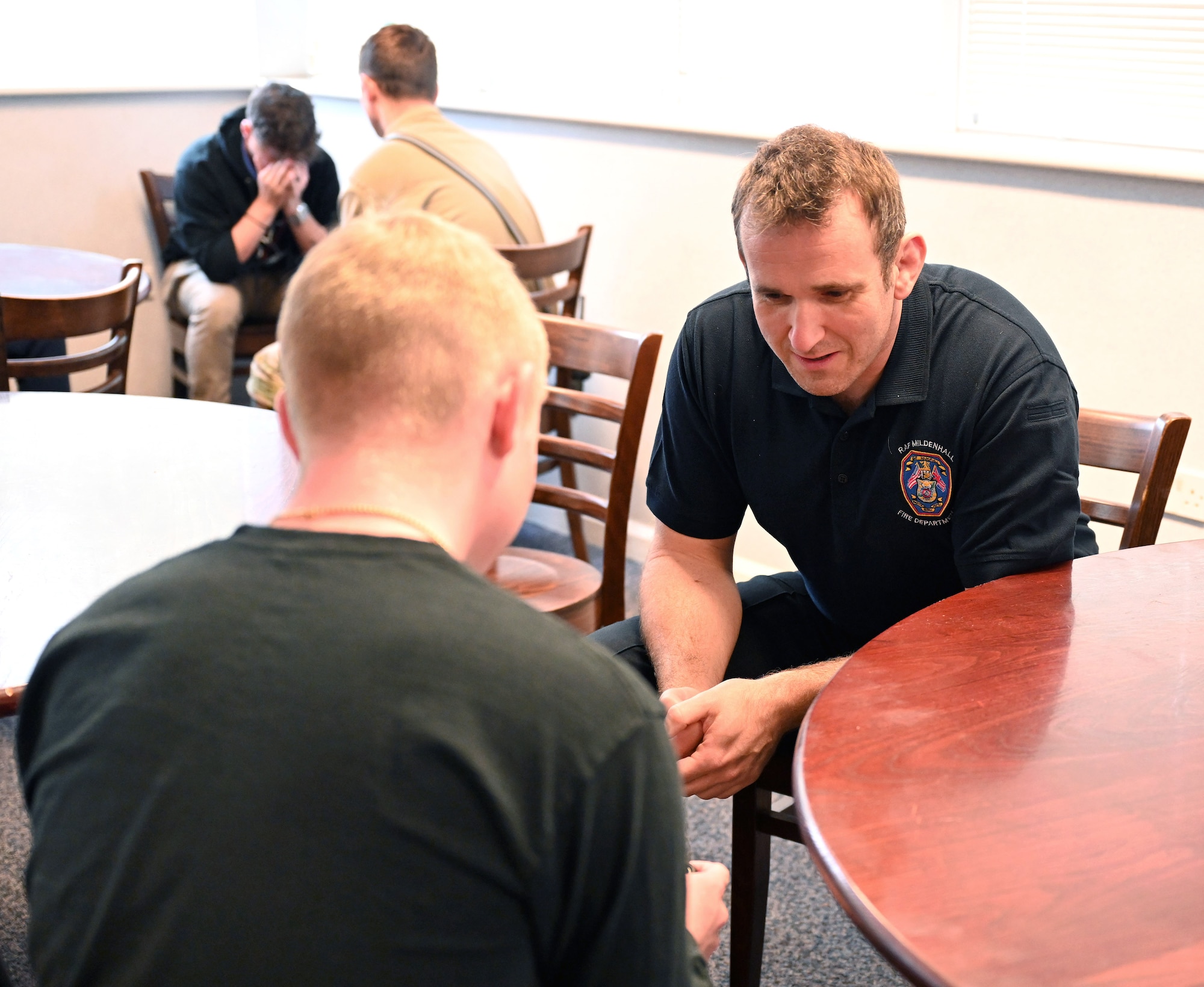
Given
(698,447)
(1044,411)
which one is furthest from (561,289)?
(1044,411)

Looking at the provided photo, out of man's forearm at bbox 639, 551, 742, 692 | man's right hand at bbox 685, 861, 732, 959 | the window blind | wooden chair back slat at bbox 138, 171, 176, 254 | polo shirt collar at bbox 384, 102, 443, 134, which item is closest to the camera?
man's right hand at bbox 685, 861, 732, 959

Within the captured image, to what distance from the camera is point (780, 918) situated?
1.94 m

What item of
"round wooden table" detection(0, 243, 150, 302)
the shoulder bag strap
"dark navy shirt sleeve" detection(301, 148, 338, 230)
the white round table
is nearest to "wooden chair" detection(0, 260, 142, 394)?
"round wooden table" detection(0, 243, 150, 302)

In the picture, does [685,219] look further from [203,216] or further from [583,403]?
[203,216]

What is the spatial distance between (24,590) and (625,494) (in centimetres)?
101

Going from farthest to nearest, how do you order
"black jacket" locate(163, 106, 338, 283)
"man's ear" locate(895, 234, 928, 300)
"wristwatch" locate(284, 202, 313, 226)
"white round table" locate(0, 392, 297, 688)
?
A: "wristwatch" locate(284, 202, 313, 226)
"black jacket" locate(163, 106, 338, 283)
"man's ear" locate(895, 234, 928, 300)
"white round table" locate(0, 392, 297, 688)

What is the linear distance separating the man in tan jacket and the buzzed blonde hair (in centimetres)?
211

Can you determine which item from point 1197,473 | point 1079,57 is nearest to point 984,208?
point 1079,57

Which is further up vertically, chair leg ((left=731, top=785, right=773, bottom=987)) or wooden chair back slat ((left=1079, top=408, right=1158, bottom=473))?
wooden chair back slat ((left=1079, top=408, right=1158, bottom=473))

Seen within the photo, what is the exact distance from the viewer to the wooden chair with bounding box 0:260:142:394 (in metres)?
2.24

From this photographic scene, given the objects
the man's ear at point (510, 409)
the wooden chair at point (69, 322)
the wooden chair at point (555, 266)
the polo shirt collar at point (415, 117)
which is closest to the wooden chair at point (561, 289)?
the wooden chair at point (555, 266)

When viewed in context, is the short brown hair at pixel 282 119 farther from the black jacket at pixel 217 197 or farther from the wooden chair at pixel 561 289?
the wooden chair at pixel 561 289

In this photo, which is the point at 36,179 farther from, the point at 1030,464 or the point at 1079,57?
the point at 1030,464

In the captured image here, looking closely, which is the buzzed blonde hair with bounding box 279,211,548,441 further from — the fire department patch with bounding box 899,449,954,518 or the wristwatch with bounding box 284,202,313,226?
the wristwatch with bounding box 284,202,313,226
